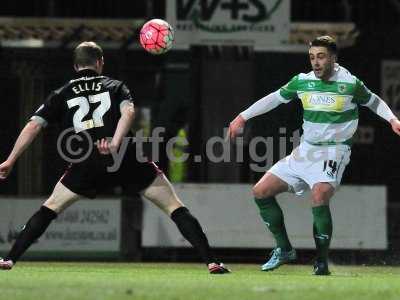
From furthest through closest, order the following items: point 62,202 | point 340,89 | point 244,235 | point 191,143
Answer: point 191,143, point 244,235, point 340,89, point 62,202

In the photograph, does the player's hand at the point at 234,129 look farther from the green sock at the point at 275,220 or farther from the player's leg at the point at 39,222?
the player's leg at the point at 39,222

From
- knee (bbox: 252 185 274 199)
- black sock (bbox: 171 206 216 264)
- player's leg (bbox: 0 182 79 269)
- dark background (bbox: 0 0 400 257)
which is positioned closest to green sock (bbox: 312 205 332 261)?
knee (bbox: 252 185 274 199)

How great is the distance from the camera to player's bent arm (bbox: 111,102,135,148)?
10.1 m

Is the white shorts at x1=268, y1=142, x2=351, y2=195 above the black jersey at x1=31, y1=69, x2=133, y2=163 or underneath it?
underneath

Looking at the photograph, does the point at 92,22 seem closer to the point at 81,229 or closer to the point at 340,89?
the point at 81,229

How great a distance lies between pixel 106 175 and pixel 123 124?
54 centimetres

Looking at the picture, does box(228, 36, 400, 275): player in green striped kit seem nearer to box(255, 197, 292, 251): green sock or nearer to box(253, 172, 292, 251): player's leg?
box(253, 172, 292, 251): player's leg

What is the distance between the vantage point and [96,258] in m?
17.3

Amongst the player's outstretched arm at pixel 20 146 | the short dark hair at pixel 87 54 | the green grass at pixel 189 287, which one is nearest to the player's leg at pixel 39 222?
the green grass at pixel 189 287

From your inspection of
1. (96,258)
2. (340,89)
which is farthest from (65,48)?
(340,89)

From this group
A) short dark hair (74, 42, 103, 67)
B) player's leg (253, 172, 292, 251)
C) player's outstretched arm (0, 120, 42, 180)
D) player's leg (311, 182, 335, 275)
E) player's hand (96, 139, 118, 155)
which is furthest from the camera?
player's leg (253, 172, 292, 251)

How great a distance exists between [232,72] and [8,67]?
373 cm

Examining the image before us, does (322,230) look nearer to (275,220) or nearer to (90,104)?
(275,220)

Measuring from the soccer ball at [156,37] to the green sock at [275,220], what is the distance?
6.97 feet
